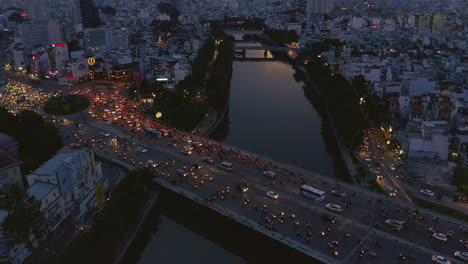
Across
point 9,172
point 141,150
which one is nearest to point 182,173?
point 141,150

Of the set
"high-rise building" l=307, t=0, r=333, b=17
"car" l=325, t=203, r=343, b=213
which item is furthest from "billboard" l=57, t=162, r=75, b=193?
"high-rise building" l=307, t=0, r=333, b=17

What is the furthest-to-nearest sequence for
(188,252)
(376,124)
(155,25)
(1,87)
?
(155,25)
(1,87)
(376,124)
(188,252)

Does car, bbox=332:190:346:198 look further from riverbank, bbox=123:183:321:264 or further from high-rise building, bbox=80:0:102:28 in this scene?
high-rise building, bbox=80:0:102:28

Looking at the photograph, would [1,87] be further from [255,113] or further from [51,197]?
[51,197]

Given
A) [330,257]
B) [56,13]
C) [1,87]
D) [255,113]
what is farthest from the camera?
[56,13]

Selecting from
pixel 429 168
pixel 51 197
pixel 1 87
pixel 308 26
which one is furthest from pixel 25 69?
pixel 308 26

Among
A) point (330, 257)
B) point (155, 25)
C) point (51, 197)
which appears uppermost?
point (155, 25)

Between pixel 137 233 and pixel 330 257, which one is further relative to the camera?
pixel 137 233
